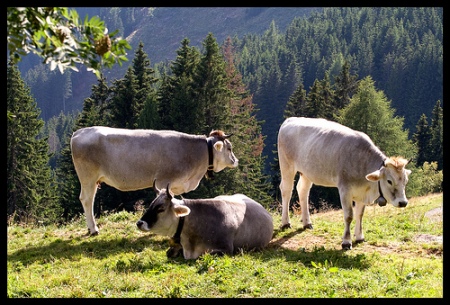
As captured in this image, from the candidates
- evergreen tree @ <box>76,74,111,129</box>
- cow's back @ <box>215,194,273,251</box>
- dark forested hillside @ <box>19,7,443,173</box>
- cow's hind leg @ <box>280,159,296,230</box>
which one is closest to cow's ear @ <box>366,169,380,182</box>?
cow's back @ <box>215,194,273,251</box>

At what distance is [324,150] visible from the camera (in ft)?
34.4

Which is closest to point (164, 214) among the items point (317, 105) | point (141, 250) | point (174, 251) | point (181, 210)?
point (181, 210)

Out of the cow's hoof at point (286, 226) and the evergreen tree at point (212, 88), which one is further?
the evergreen tree at point (212, 88)

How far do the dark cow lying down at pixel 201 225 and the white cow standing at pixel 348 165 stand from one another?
178 centimetres

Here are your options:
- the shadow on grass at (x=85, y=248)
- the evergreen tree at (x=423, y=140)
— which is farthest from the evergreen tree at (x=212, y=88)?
the evergreen tree at (x=423, y=140)

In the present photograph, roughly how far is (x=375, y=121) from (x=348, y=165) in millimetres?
32836

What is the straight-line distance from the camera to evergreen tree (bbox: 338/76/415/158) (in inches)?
1608

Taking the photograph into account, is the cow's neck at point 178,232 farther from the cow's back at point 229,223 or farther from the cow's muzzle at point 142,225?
the cow's muzzle at point 142,225

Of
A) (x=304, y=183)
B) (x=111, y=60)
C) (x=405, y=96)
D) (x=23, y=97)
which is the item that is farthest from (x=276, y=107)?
(x=111, y=60)

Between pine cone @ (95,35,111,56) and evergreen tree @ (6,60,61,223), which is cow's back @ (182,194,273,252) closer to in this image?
pine cone @ (95,35,111,56)

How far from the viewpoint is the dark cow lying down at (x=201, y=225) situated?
9102 millimetres

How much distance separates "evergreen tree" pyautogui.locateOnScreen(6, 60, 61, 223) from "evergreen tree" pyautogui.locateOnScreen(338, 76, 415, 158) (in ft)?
77.8
